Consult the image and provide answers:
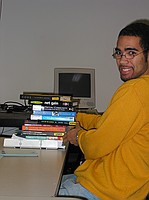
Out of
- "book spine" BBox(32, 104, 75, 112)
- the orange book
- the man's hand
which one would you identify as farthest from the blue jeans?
"book spine" BBox(32, 104, 75, 112)

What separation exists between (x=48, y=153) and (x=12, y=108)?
1.48 meters

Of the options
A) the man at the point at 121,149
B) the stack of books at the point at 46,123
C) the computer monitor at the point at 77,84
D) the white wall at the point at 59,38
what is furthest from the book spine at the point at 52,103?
the white wall at the point at 59,38

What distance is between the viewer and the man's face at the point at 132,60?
4.37ft

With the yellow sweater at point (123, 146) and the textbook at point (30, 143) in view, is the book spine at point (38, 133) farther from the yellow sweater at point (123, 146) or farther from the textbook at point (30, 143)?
the yellow sweater at point (123, 146)

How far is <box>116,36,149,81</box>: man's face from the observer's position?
1333mm

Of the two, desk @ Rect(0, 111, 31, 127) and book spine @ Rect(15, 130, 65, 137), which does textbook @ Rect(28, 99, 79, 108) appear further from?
desk @ Rect(0, 111, 31, 127)

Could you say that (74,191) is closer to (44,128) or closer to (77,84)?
(44,128)

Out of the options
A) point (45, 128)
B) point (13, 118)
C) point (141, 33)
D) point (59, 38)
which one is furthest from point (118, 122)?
point (59, 38)

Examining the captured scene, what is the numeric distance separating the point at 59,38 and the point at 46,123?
6.57ft

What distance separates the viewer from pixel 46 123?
1657 mm

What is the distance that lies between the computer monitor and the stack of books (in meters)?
1.40

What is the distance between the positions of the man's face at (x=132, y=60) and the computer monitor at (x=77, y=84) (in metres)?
1.76

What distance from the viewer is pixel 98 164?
1.29 m

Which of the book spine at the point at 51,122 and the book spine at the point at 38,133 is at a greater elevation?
the book spine at the point at 51,122
